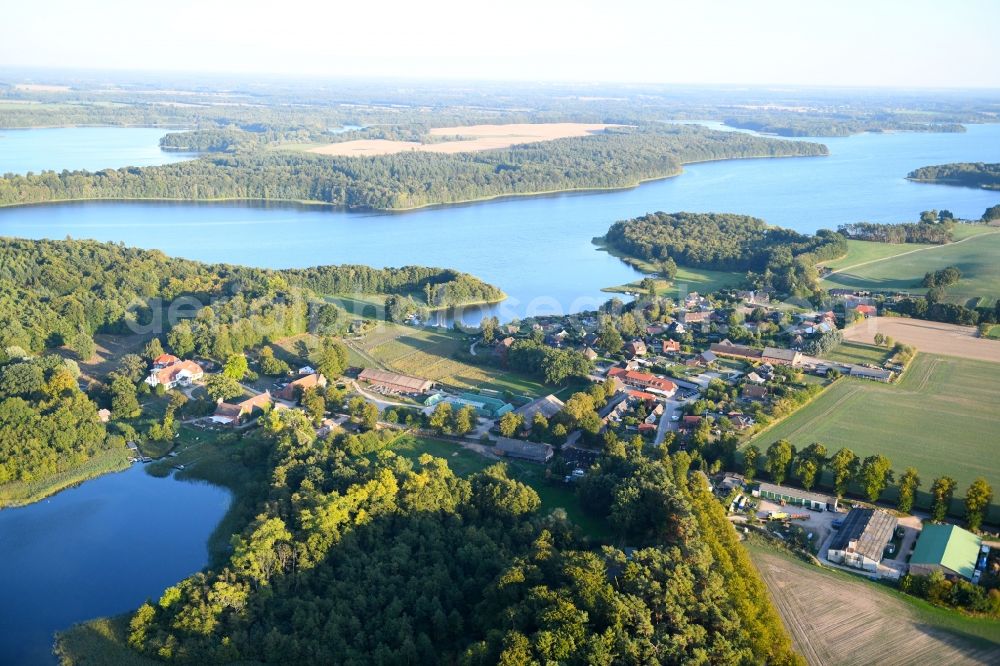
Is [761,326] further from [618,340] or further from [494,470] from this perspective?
[494,470]

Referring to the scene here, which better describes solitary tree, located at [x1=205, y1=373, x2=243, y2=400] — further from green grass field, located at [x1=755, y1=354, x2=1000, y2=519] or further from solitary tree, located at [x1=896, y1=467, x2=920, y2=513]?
solitary tree, located at [x1=896, y1=467, x2=920, y2=513]

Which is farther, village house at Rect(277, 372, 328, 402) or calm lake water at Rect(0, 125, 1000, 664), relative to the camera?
village house at Rect(277, 372, 328, 402)

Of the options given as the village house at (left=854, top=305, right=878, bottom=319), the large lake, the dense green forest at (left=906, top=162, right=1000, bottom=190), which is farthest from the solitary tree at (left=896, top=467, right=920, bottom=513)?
the dense green forest at (left=906, top=162, right=1000, bottom=190)

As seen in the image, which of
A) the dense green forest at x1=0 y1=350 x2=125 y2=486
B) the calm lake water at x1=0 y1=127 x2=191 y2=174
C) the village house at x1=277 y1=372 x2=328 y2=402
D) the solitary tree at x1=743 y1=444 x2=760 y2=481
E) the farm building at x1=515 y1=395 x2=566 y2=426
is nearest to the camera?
the solitary tree at x1=743 y1=444 x2=760 y2=481

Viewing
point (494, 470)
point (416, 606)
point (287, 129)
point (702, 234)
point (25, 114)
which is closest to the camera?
point (416, 606)

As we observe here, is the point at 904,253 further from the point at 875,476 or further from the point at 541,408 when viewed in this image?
the point at 541,408

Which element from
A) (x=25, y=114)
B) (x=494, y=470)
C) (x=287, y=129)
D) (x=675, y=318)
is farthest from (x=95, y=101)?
(x=494, y=470)
